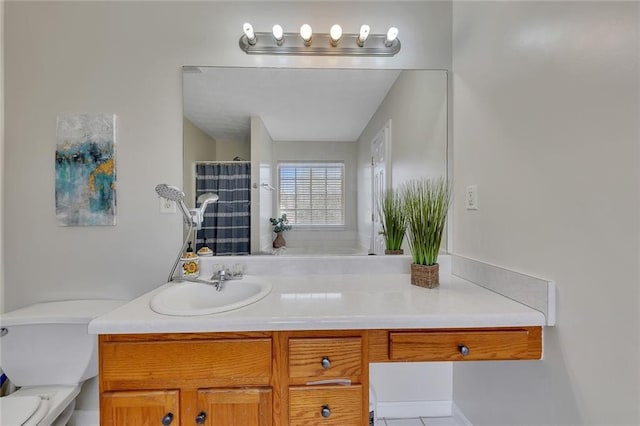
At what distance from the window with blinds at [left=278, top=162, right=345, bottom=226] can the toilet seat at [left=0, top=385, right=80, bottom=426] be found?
124cm

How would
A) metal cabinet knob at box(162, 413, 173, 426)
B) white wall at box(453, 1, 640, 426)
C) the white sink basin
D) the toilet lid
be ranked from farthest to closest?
the white sink basin < the toilet lid < metal cabinet knob at box(162, 413, 173, 426) < white wall at box(453, 1, 640, 426)

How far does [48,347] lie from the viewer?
127 centimetres

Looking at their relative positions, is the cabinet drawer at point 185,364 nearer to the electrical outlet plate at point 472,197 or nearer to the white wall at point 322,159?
the white wall at point 322,159

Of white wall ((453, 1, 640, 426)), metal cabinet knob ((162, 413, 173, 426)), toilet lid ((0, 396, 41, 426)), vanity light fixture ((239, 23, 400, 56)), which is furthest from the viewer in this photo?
vanity light fixture ((239, 23, 400, 56))

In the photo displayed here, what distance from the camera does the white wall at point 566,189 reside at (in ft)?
2.26

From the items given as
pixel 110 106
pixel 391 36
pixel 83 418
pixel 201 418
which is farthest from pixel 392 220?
pixel 83 418

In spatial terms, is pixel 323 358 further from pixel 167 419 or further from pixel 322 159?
pixel 322 159

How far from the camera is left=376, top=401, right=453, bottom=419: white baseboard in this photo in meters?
1.56

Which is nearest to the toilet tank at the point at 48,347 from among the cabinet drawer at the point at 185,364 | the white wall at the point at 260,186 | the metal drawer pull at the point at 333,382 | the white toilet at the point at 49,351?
the white toilet at the point at 49,351

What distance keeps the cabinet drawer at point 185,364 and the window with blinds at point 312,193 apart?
2.56 feet

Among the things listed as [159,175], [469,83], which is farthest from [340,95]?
[159,175]

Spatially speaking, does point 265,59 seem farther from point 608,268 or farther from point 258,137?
point 608,268

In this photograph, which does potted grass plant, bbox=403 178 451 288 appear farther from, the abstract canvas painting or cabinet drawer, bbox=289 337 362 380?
the abstract canvas painting

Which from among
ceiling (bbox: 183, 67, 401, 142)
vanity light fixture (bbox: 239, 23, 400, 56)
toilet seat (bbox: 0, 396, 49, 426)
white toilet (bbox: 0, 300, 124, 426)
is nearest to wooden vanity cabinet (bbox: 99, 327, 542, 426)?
toilet seat (bbox: 0, 396, 49, 426)
